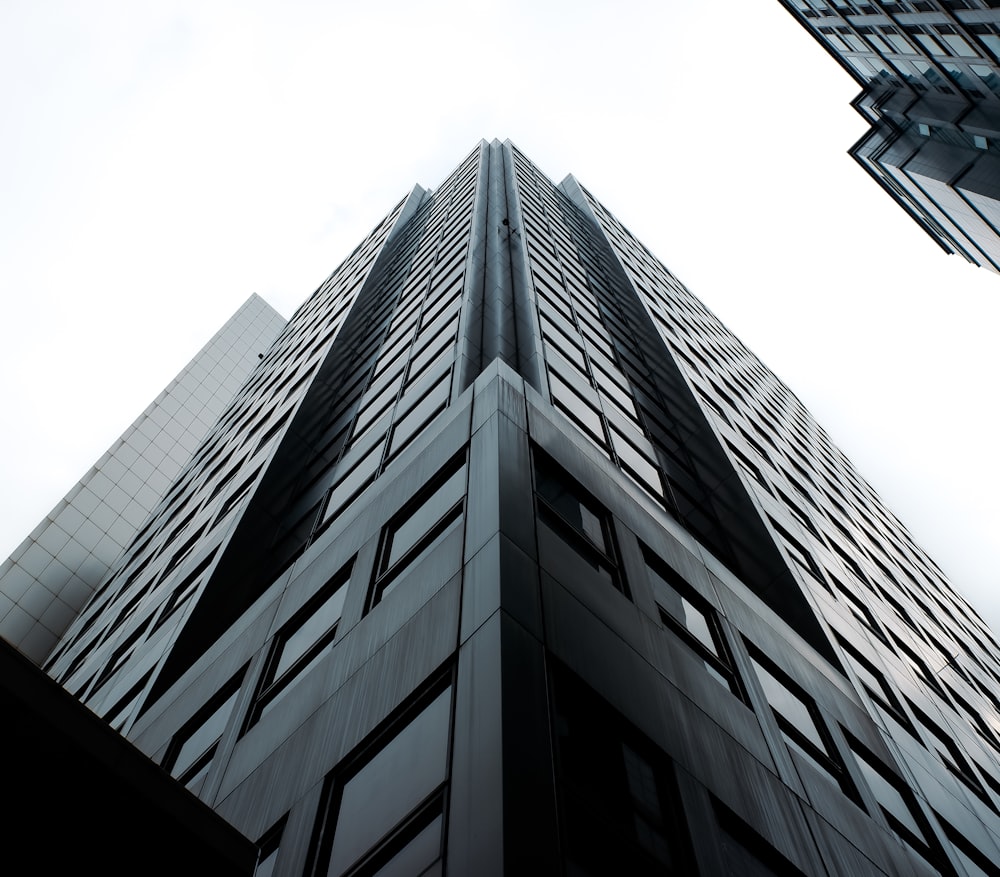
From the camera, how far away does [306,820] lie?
9297 millimetres

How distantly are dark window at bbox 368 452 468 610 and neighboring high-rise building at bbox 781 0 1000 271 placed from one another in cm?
3379

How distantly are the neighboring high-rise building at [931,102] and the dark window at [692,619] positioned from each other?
3172 centimetres

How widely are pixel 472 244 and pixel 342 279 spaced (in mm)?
27578

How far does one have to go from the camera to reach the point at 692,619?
14133 mm

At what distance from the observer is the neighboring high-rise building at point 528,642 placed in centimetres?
847

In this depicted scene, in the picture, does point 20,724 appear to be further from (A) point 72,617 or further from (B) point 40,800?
(A) point 72,617

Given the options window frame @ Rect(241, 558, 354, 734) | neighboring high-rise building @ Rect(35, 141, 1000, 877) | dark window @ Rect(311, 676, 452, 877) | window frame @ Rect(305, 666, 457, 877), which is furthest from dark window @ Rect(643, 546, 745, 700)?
window frame @ Rect(241, 558, 354, 734)

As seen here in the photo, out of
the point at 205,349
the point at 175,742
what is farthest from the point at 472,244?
A: the point at 205,349

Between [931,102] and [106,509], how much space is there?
54127 mm

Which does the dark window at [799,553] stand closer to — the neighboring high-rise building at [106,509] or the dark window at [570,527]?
the dark window at [570,527]

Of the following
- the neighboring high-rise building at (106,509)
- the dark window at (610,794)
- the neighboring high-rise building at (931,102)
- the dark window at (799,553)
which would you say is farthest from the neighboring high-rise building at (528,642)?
the neighboring high-rise building at (931,102)

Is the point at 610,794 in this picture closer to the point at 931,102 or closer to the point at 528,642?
the point at 528,642

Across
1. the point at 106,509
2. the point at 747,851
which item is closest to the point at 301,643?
the point at 747,851

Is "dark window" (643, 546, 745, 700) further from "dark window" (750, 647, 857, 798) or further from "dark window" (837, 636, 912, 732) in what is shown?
"dark window" (837, 636, 912, 732)
